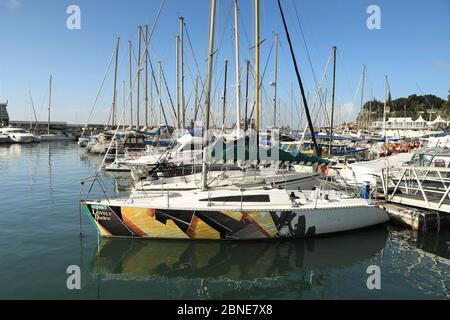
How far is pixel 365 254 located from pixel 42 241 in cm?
1211

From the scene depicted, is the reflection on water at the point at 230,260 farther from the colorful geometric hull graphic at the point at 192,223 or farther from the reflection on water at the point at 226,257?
the colorful geometric hull graphic at the point at 192,223

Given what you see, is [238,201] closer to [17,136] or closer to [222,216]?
[222,216]

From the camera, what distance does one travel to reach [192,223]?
512 inches

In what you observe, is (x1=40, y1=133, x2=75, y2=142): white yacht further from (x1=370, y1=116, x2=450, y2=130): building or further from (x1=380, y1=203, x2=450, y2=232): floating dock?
(x1=380, y1=203, x2=450, y2=232): floating dock

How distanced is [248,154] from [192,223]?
4604mm

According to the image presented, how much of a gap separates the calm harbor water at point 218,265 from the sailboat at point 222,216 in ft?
1.37

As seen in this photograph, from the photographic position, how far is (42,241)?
13406mm

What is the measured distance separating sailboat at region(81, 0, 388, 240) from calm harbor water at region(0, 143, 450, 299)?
42cm

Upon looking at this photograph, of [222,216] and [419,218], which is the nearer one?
[222,216]

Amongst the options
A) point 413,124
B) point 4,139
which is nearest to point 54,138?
point 4,139

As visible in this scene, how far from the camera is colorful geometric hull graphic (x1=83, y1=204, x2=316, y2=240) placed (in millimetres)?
12961

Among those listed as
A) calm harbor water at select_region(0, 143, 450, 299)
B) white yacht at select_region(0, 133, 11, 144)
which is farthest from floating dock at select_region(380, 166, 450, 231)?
white yacht at select_region(0, 133, 11, 144)

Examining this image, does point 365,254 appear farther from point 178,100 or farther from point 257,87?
point 178,100
